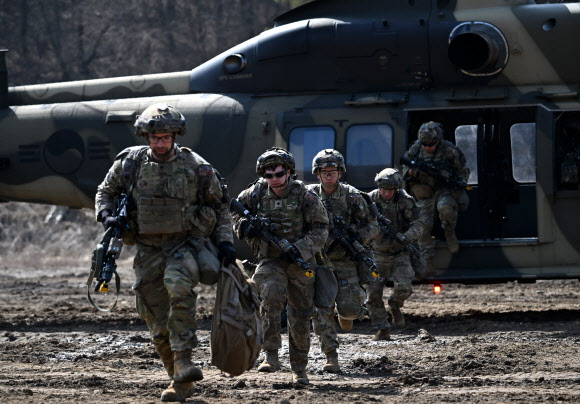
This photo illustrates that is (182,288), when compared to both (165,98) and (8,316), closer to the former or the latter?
(165,98)

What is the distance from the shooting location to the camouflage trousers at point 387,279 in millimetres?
9922

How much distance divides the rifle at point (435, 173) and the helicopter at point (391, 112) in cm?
24

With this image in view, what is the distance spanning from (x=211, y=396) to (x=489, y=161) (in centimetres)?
593

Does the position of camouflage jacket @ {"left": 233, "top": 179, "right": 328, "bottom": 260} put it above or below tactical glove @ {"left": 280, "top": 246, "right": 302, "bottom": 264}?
above

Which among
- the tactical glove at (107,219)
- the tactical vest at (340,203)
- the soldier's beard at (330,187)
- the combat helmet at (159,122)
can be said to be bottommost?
the tactical glove at (107,219)

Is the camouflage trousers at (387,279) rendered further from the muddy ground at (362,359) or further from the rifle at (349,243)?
the rifle at (349,243)

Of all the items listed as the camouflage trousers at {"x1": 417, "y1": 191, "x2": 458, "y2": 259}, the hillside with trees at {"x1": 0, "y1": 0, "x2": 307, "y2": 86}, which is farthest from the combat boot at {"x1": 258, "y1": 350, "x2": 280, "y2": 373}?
the hillside with trees at {"x1": 0, "y1": 0, "x2": 307, "y2": 86}

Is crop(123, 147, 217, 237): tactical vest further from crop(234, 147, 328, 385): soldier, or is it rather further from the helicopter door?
the helicopter door

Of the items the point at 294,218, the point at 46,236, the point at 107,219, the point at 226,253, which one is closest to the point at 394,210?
the point at 294,218

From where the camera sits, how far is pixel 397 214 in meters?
10.1

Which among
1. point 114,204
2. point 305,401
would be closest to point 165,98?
point 114,204

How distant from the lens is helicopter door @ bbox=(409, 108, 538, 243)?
11.3 metres

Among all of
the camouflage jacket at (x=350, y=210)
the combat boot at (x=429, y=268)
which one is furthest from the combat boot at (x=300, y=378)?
the combat boot at (x=429, y=268)

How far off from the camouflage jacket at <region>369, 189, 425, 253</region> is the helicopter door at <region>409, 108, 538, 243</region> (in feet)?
3.76
